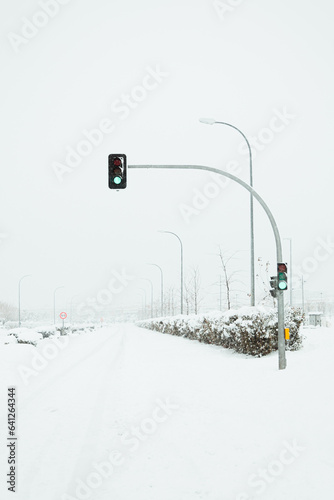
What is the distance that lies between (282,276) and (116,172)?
5.01m

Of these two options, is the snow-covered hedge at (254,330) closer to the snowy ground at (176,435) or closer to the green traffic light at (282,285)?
the snowy ground at (176,435)

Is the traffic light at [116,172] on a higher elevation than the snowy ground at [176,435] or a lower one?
higher

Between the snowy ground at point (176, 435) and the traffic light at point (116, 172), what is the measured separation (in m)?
4.82

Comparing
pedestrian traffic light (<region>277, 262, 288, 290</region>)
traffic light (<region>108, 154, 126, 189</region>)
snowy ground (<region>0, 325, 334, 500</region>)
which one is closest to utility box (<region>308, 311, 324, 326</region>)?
snowy ground (<region>0, 325, 334, 500</region>)

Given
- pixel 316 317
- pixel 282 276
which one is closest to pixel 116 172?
pixel 282 276

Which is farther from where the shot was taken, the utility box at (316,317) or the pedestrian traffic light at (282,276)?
the utility box at (316,317)

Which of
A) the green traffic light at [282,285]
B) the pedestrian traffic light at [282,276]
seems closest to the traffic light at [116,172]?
the pedestrian traffic light at [282,276]

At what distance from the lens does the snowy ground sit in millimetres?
4234

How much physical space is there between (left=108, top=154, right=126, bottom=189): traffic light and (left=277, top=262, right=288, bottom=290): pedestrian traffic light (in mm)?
4524

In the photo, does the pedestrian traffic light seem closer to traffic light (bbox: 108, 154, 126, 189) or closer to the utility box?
traffic light (bbox: 108, 154, 126, 189)


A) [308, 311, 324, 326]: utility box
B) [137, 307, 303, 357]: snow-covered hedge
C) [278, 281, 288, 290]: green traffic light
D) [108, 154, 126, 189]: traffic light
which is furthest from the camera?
[308, 311, 324, 326]: utility box

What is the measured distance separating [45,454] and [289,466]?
278 cm

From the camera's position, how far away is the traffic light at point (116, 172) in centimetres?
1109

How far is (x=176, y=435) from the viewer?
5922 millimetres
